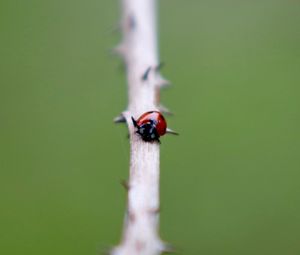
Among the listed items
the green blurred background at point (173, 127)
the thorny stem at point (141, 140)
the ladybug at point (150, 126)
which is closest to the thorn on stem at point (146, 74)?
the thorny stem at point (141, 140)

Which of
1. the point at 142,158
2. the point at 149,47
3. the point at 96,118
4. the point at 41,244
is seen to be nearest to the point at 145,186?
the point at 142,158

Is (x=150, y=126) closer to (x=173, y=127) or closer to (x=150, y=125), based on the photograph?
(x=150, y=125)

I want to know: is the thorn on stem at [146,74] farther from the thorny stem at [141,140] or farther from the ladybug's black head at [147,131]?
the ladybug's black head at [147,131]

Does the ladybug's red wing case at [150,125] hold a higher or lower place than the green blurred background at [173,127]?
lower

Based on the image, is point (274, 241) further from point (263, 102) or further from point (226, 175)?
point (263, 102)

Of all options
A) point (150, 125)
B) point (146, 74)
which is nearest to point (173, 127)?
point (146, 74)

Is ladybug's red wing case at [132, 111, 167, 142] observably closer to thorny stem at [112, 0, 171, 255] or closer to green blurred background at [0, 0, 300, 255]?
thorny stem at [112, 0, 171, 255]

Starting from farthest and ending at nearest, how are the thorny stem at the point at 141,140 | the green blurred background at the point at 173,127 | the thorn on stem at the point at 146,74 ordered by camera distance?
the green blurred background at the point at 173,127 → the thorn on stem at the point at 146,74 → the thorny stem at the point at 141,140
